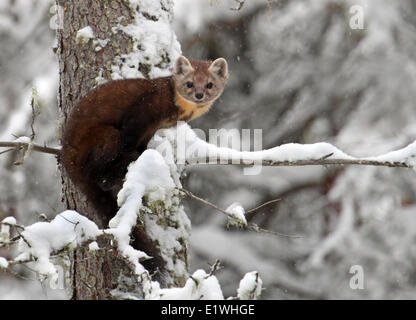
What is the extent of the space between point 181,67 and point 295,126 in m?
6.40

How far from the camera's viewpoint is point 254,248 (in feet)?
40.5

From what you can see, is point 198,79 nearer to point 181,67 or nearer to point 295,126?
point 181,67

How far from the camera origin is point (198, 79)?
20.6ft

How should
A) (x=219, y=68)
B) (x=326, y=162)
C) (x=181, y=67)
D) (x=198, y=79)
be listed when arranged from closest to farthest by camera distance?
(x=326, y=162) → (x=181, y=67) → (x=198, y=79) → (x=219, y=68)

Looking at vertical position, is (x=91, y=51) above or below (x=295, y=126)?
below

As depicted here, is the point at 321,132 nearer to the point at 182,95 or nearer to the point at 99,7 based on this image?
the point at 182,95

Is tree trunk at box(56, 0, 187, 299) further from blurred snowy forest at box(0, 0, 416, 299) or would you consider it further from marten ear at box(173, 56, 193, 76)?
blurred snowy forest at box(0, 0, 416, 299)

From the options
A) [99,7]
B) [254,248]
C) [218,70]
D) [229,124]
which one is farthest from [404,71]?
[99,7]

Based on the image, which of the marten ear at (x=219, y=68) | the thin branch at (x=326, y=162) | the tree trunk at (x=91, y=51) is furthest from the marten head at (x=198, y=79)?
the thin branch at (x=326, y=162)

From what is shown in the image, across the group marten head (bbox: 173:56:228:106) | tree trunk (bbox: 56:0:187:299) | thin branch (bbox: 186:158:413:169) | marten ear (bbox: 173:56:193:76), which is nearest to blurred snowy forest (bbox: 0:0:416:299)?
marten head (bbox: 173:56:228:106)

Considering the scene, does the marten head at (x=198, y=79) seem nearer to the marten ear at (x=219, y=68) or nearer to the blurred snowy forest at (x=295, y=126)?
the marten ear at (x=219, y=68)

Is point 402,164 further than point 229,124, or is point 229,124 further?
point 229,124

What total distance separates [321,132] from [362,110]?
85 cm

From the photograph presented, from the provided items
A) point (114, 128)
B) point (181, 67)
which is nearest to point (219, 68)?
point (181, 67)
